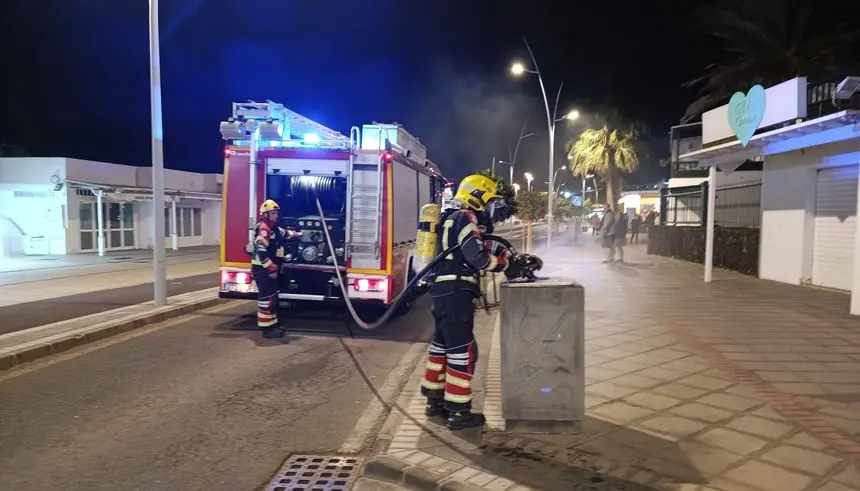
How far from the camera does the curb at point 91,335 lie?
6.80 meters

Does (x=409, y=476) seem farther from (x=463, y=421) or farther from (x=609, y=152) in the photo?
(x=609, y=152)

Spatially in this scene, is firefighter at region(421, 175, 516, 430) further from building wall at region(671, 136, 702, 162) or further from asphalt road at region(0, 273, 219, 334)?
building wall at region(671, 136, 702, 162)

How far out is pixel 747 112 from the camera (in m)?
11.9

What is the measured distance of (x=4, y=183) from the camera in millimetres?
22859

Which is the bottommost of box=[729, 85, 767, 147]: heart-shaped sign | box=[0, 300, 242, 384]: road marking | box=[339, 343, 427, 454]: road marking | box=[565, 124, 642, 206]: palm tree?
box=[339, 343, 427, 454]: road marking

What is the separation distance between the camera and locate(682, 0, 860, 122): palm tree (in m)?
19.0

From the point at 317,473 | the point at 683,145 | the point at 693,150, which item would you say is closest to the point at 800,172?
the point at 693,150

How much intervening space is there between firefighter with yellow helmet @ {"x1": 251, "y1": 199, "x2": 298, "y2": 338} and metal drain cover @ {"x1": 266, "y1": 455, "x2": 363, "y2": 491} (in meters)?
4.15

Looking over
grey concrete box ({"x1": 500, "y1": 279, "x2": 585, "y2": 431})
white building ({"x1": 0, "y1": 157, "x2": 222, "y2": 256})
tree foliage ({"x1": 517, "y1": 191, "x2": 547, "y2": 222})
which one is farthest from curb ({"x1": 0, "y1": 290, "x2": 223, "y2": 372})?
tree foliage ({"x1": 517, "y1": 191, "x2": 547, "y2": 222})

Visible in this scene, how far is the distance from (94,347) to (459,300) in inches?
214

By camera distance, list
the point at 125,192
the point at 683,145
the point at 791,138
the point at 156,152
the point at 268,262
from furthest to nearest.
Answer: the point at 125,192
the point at 683,145
the point at 791,138
the point at 156,152
the point at 268,262

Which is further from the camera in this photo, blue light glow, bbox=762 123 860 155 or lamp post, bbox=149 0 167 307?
blue light glow, bbox=762 123 860 155

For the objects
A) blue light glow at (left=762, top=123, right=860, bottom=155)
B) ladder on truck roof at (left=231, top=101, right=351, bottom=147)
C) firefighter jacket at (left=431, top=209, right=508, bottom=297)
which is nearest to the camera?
firefighter jacket at (left=431, top=209, right=508, bottom=297)

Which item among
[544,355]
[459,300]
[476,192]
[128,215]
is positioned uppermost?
[476,192]
